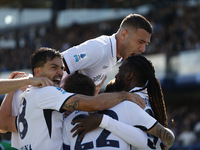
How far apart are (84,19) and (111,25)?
204cm

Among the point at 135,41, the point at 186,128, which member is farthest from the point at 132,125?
the point at 186,128

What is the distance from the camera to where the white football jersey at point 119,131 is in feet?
11.6

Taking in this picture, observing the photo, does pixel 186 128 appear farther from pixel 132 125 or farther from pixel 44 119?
pixel 44 119

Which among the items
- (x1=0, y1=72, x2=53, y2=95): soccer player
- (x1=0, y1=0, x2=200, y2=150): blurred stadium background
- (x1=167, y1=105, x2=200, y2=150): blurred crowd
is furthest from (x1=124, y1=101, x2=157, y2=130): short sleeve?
(x1=0, y1=0, x2=200, y2=150): blurred stadium background

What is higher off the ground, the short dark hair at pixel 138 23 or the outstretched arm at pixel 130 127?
the short dark hair at pixel 138 23

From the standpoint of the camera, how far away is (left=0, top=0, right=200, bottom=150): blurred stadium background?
14.7 meters

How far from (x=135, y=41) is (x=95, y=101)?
1616 millimetres

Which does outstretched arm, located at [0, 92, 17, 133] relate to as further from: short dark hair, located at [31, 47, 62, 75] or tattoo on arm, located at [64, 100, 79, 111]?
tattoo on arm, located at [64, 100, 79, 111]

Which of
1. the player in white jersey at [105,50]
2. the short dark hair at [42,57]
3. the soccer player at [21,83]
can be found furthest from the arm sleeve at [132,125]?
the player in white jersey at [105,50]

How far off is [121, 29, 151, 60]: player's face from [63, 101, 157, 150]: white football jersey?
1.56 metres

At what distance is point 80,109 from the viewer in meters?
3.66

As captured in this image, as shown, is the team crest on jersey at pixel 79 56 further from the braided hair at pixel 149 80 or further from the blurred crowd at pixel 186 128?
the blurred crowd at pixel 186 128

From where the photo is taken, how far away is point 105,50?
4840 mm

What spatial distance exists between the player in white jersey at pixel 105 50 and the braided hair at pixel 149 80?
35.4 inches
